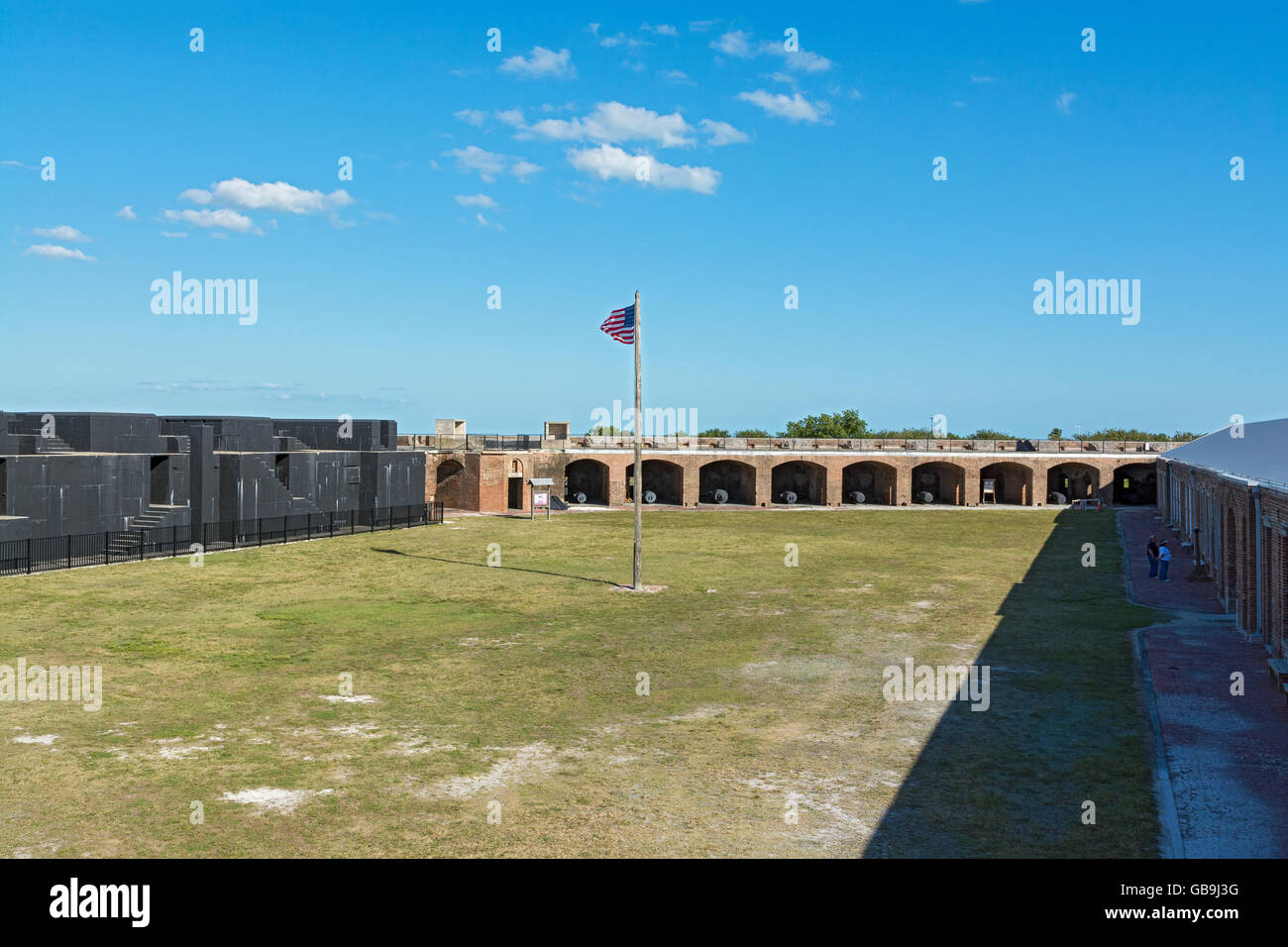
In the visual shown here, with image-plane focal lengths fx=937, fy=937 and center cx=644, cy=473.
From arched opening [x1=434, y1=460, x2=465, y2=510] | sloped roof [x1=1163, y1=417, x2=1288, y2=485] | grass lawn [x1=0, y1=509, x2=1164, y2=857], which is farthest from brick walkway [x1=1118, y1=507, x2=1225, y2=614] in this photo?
arched opening [x1=434, y1=460, x2=465, y2=510]

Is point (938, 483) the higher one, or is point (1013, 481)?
point (1013, 481)

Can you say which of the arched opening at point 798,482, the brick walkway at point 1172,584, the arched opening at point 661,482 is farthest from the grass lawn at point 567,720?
the arched opening at point 798,482

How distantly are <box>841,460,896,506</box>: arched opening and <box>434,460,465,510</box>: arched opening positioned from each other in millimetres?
24854

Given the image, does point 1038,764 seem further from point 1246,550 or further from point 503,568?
point 503,568

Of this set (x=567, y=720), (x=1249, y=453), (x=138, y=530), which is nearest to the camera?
(x=567, y=720)

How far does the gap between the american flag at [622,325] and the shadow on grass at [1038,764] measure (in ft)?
38.6

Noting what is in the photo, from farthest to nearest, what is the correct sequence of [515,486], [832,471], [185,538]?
[832,471], [515,486], [185,538]

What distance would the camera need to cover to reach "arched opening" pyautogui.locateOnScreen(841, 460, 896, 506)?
6006cm

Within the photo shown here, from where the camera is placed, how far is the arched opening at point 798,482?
196ft

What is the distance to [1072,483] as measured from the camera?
6216cm

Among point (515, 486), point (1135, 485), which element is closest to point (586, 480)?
point (515, 486)

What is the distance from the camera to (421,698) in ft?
49.5

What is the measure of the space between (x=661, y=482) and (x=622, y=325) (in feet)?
117

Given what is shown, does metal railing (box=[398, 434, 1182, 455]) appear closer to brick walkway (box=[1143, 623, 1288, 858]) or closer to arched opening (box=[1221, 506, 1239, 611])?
arched opening (box=[1221, 506, 1239, 611])
